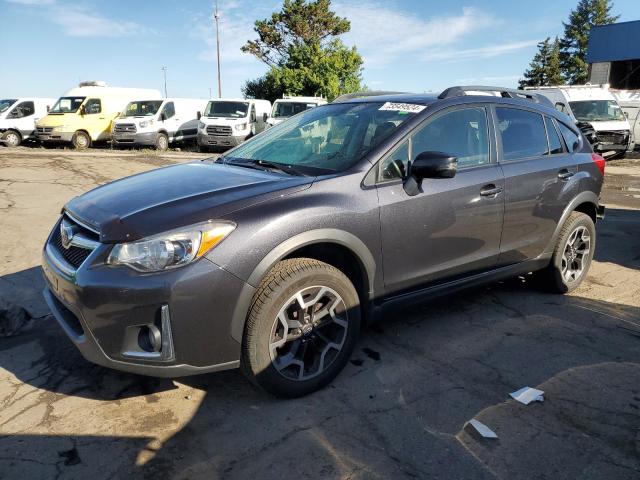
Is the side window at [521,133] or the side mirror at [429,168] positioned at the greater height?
the side window at [521,133]

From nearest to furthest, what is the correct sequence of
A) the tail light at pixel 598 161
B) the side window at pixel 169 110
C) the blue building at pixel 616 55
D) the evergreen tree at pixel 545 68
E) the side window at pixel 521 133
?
1. the side window at pixel 521 133
2. the tail light at pixel 598 161
3. the side window at pixel 169 110
4. the blue building at pixel 616 55
5. the evergreen tree at pixel 545 68

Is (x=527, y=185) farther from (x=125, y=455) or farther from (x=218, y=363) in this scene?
(x=125, y=455)

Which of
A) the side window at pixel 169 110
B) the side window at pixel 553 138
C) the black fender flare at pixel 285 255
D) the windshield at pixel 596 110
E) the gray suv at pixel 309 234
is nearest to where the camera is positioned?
the gray suv at pixel 309 234

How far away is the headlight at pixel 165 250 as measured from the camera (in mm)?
2529

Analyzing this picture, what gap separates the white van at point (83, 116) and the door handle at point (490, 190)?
61.3 ft

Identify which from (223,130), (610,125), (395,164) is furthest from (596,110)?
(395,164)

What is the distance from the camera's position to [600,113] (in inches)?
640

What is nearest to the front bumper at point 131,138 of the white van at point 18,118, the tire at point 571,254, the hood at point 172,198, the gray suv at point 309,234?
the white van at point 18,118

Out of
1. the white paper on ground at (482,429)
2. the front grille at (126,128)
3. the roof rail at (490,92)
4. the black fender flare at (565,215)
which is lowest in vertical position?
the white paper on ground at (482,429)

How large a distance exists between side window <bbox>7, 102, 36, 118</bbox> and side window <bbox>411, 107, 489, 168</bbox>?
20.8 meters

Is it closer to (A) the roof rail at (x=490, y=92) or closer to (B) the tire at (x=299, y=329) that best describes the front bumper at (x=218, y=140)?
(A) the roof rail at (x=490, y=92)

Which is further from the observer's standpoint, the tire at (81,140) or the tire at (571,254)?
the tire at (81,140)

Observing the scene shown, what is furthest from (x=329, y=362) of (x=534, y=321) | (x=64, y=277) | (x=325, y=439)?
(x=534, y=321)

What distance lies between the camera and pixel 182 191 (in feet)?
9.82
